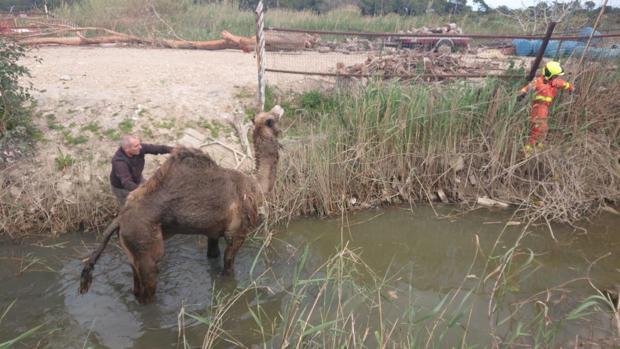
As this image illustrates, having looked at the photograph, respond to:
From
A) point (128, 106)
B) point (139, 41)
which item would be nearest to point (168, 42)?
point (139, 41)

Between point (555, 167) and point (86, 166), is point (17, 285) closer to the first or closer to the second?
point (86, 166)

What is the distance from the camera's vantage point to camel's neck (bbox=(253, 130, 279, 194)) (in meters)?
4.32

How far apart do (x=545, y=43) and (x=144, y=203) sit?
6.12m

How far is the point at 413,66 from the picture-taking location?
8.25 m

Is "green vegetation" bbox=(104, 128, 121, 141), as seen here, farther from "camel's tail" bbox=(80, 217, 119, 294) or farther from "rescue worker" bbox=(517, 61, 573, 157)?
"rescue worker" bbox=(517, 61, 573, 157)

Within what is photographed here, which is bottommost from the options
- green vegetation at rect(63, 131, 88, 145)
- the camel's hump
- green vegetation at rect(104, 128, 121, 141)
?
green vegetation at rect(63, 131, 88, 145)

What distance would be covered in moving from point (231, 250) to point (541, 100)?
4755 mm

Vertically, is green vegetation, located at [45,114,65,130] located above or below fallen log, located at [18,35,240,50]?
below

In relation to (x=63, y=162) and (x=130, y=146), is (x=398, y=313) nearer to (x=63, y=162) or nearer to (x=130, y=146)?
(x=130, y=146)

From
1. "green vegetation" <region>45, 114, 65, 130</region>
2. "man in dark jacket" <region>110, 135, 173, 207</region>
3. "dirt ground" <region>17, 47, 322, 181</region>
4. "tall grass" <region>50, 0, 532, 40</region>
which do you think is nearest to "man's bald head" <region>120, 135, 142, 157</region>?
"man in dark jacket" <region>110, 135, 173, 207</region>

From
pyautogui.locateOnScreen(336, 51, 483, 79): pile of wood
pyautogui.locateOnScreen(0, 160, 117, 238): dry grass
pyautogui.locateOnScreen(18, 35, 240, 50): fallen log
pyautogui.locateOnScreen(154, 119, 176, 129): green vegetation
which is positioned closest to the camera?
pyautogui.locateOnScreen(0, 160, 117, 238): dry grass

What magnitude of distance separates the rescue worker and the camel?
12.6 feet

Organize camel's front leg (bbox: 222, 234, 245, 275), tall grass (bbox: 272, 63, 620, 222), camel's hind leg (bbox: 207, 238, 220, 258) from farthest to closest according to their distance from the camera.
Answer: tall grass (bbox: 272, 63, 620, 222)
camel's hind leg (bbox: 207, 238, 220, 258)
camel's front leg (bbox: 222, 234, 245, 275)

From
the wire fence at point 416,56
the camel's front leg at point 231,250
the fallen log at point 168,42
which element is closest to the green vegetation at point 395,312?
the camel's front leg at point 231,250
